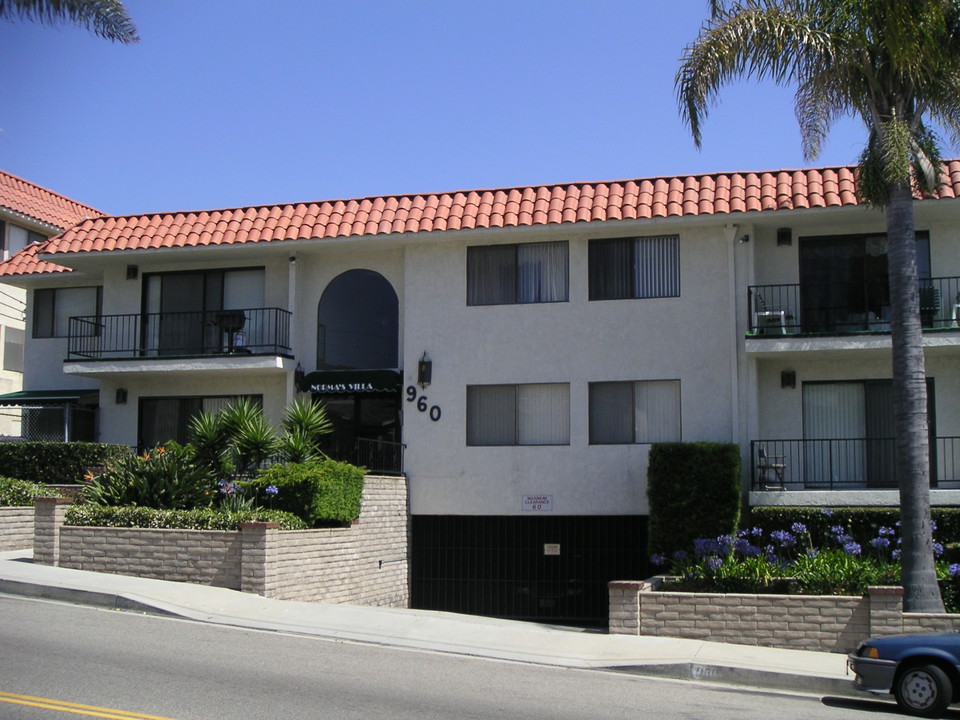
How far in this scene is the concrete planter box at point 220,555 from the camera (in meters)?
16.9

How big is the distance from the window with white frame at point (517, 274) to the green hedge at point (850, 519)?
581 centimetres

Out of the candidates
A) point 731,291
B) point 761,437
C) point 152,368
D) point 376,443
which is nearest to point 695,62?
point 731,291

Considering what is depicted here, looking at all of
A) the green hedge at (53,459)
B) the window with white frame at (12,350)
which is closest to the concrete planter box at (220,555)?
the green hedge at (53,459)

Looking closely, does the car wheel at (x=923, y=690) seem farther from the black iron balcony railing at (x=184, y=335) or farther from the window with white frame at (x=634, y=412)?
the black iron balcony railing at (x=184, y=335)

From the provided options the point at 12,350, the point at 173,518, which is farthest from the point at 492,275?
the point at 12,350

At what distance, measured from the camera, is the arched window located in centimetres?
2397

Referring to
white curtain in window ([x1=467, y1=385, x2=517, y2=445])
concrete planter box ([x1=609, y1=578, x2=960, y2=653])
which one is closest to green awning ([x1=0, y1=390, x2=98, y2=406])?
white curtain in window ([x1=467, y1=385, x2=517, y2=445])

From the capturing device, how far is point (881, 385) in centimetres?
2120

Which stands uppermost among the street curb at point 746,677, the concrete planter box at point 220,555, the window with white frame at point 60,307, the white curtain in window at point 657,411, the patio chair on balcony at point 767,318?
the window with white frame at point 60,307

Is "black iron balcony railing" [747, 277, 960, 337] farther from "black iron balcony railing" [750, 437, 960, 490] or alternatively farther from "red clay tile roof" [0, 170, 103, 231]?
"red clay tile roof" [0, 170, 103, 231]

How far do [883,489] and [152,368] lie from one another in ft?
48.4

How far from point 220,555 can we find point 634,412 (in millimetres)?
8494

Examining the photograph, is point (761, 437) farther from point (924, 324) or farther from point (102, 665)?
point (102, 665)

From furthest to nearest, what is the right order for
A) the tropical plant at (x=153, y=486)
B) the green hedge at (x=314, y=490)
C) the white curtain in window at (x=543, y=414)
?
the white curtain in window at (x=543, y=414) < the tropical plant at (x=153, y=486) < the green hedge at (x=314, y=490)
